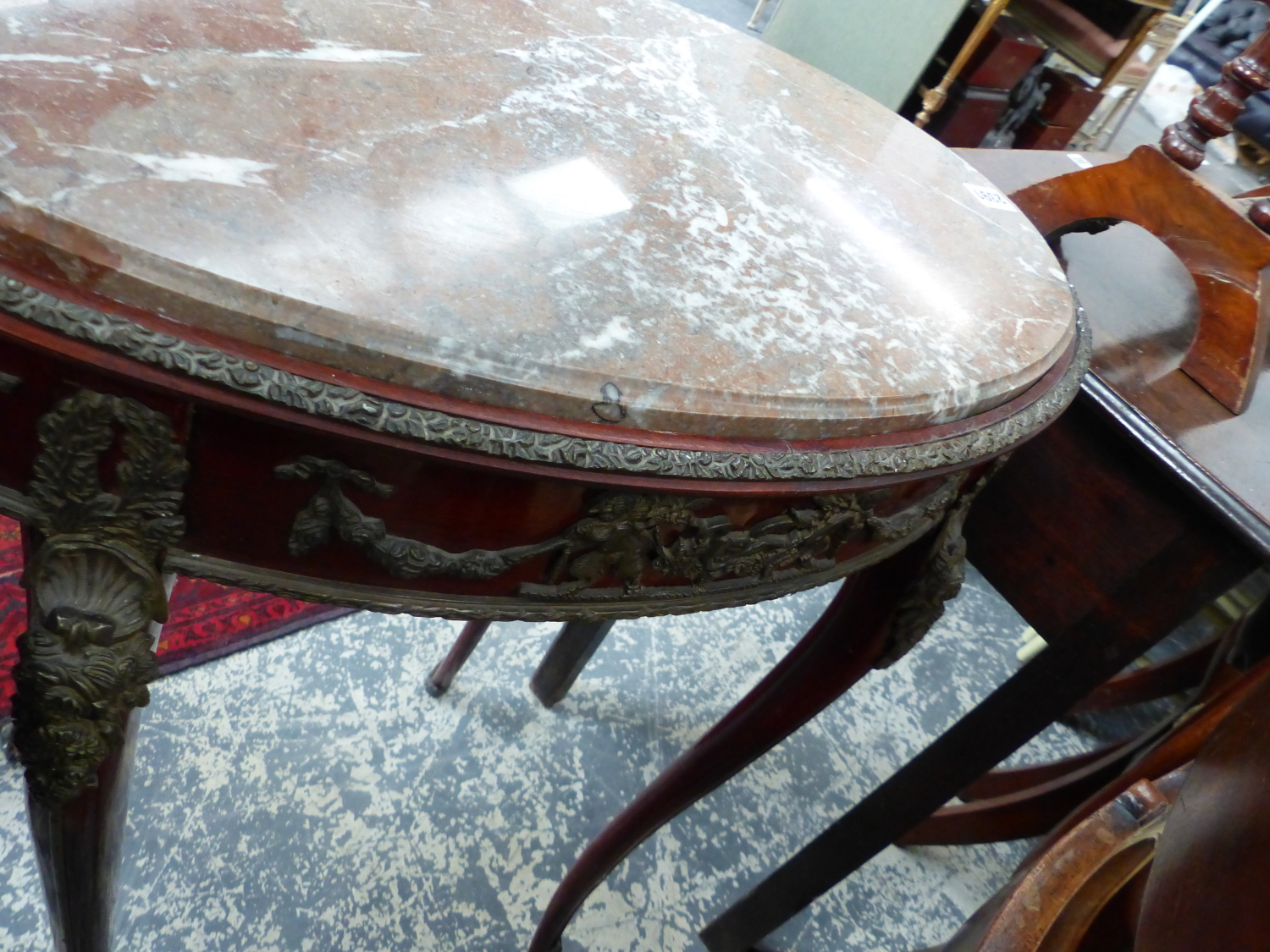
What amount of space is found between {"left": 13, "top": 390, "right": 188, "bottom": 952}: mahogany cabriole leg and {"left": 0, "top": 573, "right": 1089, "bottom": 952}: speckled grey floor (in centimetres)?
55

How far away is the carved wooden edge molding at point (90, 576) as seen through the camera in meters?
0.36

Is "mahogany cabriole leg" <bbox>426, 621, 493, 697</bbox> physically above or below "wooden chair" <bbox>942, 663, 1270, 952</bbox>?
below

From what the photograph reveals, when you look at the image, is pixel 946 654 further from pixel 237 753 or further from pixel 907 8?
pixel 907 8

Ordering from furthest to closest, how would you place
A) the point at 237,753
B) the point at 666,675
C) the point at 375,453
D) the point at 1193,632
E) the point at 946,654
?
the point at 1193,632 < the point at 946,654 < the point at 666,675 < the point at 237,753 < the point at 375,453

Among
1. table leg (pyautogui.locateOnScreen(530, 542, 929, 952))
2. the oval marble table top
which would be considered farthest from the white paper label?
table leg (pyautogui.locateOnScreen(530, 542, 929, 952))

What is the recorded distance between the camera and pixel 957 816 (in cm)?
119

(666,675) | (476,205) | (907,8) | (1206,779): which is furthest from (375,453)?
(907,8)

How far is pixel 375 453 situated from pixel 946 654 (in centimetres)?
137

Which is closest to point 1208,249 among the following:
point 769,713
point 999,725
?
point 999,725

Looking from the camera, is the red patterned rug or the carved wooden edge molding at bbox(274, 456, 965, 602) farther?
the red patterned rug

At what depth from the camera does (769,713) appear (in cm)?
86

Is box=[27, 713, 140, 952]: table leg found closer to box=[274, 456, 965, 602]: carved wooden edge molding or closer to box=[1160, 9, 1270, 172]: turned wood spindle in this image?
box=[274, 456, 965, 602]: carved wooden edge molding

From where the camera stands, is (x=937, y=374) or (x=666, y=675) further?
(x=666, y=675)

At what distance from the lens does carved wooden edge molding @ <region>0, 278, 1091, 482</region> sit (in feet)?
1.08
